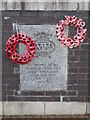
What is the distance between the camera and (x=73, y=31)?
3742 mm

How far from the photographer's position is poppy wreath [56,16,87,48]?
3674 millimetres

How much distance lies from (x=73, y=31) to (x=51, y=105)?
1.80 metres

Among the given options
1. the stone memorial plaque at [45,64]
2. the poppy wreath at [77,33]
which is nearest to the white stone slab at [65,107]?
the stone memorial plaque at [45,64]

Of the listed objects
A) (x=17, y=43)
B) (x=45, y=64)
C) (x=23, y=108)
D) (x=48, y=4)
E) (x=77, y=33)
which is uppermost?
(x=48, y=4)

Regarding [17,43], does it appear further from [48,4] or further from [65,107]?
[65,107]

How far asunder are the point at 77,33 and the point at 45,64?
3.29ft

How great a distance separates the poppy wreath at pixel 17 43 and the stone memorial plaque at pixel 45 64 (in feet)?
0.31

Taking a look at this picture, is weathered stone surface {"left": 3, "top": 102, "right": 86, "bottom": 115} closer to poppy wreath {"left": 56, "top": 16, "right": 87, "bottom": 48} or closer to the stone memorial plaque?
the stone memorial plaque

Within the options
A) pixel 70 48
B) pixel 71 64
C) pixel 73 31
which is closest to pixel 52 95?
pixel 71 64

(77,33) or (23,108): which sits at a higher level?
(77,33)

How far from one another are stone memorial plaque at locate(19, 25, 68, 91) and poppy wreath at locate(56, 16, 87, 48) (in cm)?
11

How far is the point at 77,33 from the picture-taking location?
146 inches

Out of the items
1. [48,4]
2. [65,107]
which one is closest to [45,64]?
[65,107]

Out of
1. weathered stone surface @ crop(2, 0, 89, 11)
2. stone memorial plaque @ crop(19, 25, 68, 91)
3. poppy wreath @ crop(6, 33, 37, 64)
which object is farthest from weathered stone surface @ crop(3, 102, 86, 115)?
weathered stone surface @ crop(2, 0, 89, 11)
